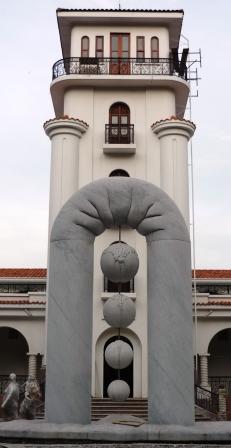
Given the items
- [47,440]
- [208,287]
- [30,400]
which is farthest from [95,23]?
[47,440]

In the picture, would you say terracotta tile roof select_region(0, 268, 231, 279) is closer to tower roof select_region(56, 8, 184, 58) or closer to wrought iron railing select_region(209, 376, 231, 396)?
wrought iron railing select_region(209, 376, 231, 396)

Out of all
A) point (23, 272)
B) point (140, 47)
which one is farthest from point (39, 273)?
point (140, 47)

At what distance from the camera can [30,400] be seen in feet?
38.8

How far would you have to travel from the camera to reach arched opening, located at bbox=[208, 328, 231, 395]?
26.5m

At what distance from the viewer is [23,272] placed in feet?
103

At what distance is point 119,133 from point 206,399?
445 inches

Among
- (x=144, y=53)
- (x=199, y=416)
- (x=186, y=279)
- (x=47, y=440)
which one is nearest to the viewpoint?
(x=47, y=440)

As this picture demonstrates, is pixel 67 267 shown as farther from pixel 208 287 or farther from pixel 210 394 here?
pixel 208 287

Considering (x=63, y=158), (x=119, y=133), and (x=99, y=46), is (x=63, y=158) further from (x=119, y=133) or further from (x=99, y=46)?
(x=99, y=46)

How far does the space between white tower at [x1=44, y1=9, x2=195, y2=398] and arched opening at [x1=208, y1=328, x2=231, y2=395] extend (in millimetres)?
5926

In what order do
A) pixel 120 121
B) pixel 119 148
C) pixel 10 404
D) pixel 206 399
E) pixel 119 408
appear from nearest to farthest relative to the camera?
pixel 10 404 → pixel 119 408 → pixel 206 399 → pixel 119 148 → pixel 120 121

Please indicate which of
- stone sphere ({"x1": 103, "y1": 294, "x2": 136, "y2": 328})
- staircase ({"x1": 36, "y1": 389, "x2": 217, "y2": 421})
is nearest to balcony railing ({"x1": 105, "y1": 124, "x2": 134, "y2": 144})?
staircase ({"x1": 36, "y1": 389, "x2": 217, "y2": 421})

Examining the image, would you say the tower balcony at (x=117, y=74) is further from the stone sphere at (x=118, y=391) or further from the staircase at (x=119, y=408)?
the stone sphere at (x=118, y=391)

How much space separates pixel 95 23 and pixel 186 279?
1875 centimetres
